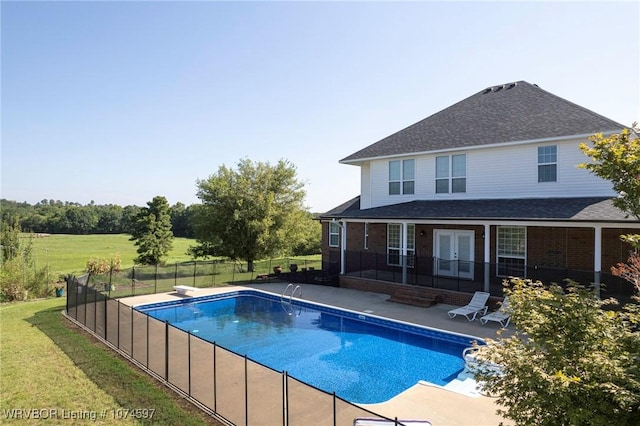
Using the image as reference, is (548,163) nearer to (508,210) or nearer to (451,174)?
(508,210)

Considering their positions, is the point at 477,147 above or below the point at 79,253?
above

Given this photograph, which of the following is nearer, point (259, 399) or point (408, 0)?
point (259, 399)

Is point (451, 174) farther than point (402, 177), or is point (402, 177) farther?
point (402, 177)

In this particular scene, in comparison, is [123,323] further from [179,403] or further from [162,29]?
[162,29]

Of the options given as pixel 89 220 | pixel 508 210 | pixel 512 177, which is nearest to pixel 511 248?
pixel 508 210

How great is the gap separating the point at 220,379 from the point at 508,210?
484 inches

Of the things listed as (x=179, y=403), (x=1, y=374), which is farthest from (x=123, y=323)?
(x=179, y=403)

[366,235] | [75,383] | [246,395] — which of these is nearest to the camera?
[246,395]

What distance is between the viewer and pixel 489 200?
16.8m

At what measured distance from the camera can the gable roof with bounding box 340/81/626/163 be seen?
15.4m

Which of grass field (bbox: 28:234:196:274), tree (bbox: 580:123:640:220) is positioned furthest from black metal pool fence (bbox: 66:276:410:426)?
grass field (bbox: 28:234:196:274)

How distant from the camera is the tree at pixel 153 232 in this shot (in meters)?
33.7

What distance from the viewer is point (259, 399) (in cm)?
622

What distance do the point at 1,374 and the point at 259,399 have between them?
271 inches
